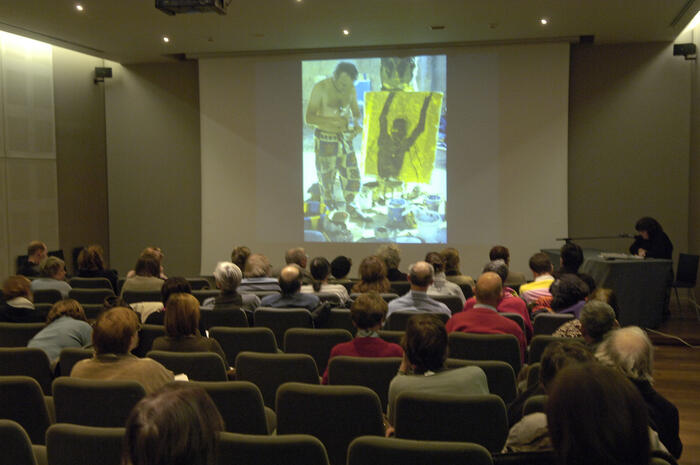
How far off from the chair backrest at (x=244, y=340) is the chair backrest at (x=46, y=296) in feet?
8.15

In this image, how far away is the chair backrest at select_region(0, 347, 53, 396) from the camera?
3523mm

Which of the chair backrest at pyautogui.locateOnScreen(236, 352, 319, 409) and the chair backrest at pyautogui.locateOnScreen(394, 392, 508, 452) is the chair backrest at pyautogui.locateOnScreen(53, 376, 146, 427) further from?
the chair backrest at pyautogui.locateOnScreen(394, 392, 508, 452)

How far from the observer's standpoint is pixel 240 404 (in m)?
2.78

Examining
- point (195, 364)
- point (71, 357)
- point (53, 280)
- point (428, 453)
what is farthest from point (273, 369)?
point (53, 280)

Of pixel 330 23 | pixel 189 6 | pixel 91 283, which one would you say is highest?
pixel 330 23

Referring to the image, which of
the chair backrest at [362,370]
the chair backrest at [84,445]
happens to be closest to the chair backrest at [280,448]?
the chair backrest at [84,445]

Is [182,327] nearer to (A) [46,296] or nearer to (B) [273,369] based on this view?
(B) [273,369]

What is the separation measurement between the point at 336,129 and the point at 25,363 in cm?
774

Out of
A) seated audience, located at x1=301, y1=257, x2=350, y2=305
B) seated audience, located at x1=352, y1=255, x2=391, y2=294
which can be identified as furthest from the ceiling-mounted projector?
seated audience, located at x1=352, y1=255, x2=391, y2=294

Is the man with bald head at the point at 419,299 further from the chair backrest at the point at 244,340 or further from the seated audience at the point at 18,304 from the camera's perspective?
the seated audience at the point at 18,304

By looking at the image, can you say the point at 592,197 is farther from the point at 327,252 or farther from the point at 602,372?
the point at 602,372

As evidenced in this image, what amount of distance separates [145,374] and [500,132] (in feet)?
27.3

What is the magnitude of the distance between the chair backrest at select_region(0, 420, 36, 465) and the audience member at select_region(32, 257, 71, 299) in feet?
13.9

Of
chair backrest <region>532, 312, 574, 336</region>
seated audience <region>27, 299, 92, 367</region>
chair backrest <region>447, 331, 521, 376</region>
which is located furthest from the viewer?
chair backrest <region>532, 312, 574, 336</region>
